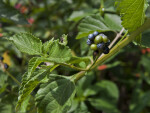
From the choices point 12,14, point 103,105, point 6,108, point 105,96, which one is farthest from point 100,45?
point 105,96

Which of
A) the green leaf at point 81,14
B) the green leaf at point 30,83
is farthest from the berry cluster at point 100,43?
the green leaf at point 81,14

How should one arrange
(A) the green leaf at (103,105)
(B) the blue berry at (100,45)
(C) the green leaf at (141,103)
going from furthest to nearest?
1. (C) the green leaf at (141,103)
2. (A) the green leaf at (103,105)
3. (B) the blue berry at (100,45)

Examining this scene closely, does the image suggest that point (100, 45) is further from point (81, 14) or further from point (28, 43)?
point (81, 14)

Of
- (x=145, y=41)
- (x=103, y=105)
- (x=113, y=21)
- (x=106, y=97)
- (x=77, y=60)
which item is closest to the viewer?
(x=77, y=60)

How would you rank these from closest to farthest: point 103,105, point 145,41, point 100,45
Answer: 1. point 100,45
2. point 145,41
3. point 103,105

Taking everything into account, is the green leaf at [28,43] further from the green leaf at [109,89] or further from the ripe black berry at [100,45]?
the green leaf at [109,89]

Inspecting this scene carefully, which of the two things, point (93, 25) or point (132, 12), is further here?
point (93, 25)
